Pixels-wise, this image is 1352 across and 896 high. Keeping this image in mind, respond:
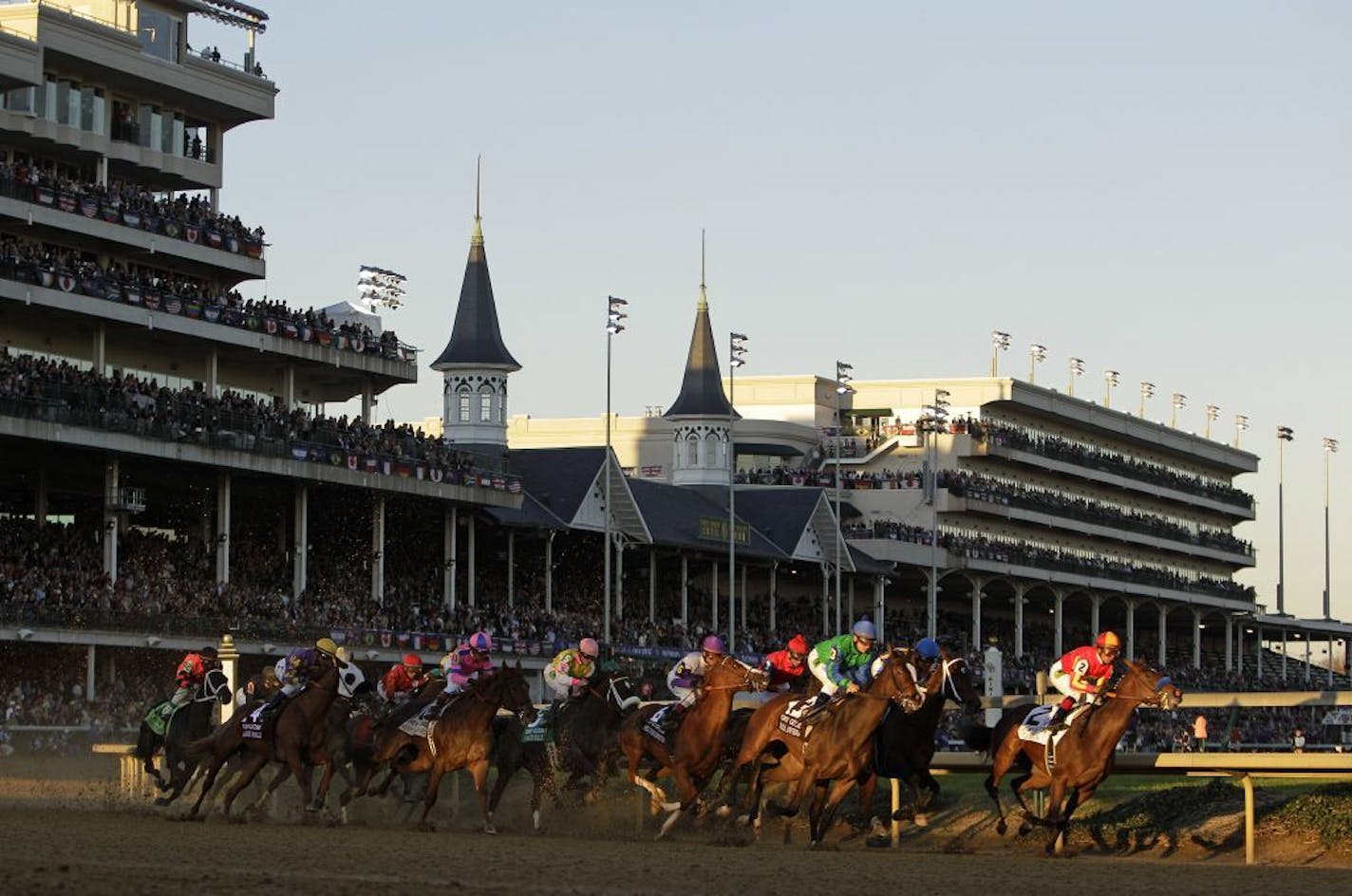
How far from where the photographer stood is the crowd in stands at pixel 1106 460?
9219 centimetres

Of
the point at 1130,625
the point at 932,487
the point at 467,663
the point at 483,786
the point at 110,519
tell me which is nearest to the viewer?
the point at 483,786

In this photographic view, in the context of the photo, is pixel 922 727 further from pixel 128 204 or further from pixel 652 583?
pixel 652 583

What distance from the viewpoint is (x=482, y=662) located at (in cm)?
2478

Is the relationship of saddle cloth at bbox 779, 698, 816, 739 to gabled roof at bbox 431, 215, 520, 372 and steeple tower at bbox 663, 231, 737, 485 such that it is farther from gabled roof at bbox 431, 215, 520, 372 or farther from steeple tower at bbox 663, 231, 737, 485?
steeple tower at bbox 663, 231, 737, 485

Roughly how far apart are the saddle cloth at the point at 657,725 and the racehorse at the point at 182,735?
18.7 feet

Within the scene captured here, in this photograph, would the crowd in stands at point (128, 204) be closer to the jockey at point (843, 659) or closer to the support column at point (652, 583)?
the support column at point (652, 583)

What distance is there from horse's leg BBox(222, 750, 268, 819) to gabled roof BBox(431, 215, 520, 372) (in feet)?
140

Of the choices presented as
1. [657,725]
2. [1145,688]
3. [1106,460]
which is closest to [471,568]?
[657,725]

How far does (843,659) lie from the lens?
2189cm

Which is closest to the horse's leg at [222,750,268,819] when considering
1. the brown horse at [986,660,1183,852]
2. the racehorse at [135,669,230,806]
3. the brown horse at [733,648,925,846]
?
the racehorse at [135,669,230,806]

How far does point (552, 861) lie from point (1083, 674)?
5.17 m

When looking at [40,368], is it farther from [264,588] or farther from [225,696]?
[225,696]

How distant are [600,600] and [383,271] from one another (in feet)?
33.6

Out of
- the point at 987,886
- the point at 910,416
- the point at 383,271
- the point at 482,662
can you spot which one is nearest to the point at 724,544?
the point at 383,271
